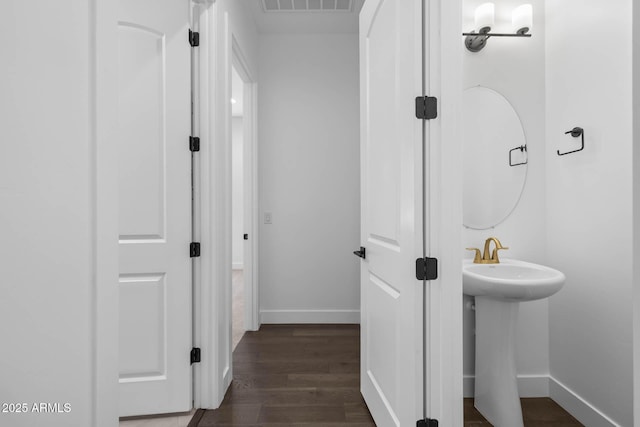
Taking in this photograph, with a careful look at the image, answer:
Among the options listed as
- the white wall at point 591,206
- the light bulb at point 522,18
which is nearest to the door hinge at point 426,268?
the white wall at point 591,206

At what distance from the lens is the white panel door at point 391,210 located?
1286 millimetres

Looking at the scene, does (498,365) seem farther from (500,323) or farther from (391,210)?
(391,210)

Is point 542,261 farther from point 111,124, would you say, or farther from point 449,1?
point 111,124

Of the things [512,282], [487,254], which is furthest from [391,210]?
[487,254]

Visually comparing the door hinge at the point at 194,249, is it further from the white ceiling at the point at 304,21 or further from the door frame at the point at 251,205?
the white ceiling at the point at 304,21

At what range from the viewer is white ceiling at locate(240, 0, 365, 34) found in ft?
9.45

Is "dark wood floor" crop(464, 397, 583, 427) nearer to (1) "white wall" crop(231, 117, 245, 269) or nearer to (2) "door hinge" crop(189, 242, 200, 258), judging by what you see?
(2) "door hinge" crop(189, 242, 200, 258)

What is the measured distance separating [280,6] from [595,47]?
2285mm

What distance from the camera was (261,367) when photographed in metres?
2.36

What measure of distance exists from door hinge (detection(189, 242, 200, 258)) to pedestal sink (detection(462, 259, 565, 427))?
4.60 feet

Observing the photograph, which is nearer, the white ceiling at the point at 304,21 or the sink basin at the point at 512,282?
the sink basin at the point at 512,282

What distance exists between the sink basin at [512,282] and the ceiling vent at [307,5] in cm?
237

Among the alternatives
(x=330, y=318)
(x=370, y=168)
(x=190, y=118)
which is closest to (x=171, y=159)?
(x=190, y=118)

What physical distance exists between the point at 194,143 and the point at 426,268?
1378mm
